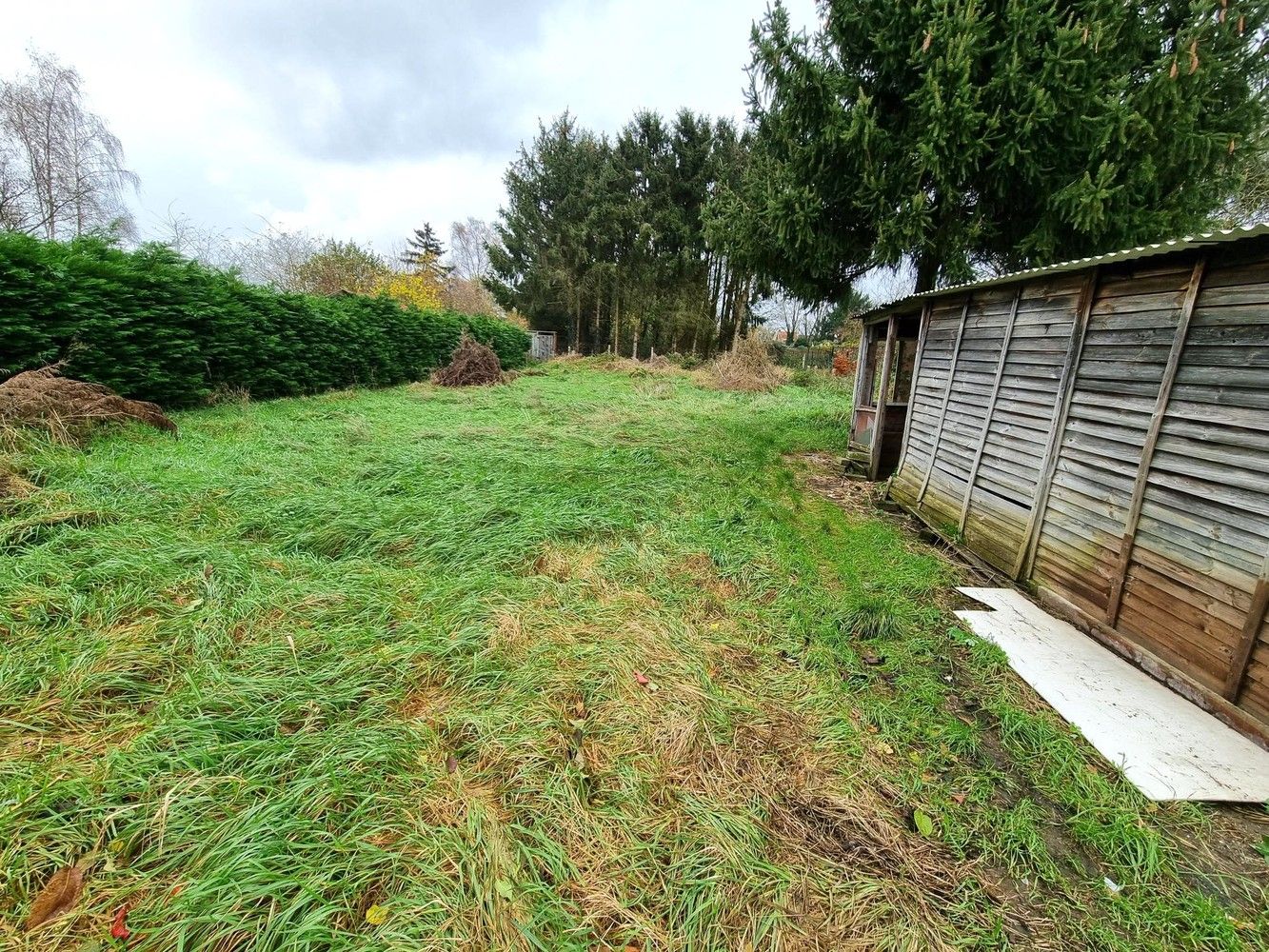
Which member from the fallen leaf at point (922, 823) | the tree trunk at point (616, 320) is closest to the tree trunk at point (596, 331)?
the tree trunk at point (616, 320)

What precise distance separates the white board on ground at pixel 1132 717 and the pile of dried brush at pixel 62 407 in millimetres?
8106

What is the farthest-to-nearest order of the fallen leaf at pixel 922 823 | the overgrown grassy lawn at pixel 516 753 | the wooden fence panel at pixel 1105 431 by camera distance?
the wooden fence panel at pixel 1105 431 < the fallen leaf at pixel 922 823 < the overgrown grassy lawn at pixel 516 753

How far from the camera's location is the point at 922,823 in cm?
183

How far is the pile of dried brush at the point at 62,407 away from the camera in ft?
14.2

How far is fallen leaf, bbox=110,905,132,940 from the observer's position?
3.92 ft

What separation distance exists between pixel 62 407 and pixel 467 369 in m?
8.40

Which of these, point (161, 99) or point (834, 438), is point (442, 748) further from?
point (161, 99)

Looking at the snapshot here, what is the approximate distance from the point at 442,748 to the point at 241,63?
14.4 m

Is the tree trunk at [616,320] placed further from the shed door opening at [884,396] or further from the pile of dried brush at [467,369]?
the shed door opening at [884,396]

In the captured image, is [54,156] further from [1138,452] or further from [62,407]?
[1138,452]

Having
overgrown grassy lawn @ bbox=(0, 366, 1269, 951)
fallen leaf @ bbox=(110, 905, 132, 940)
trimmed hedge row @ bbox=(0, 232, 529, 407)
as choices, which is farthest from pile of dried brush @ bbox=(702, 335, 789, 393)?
fallen leaf @ bbox=(110, 905, 132, 940)

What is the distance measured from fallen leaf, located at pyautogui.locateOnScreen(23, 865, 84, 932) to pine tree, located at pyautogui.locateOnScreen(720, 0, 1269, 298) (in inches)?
345

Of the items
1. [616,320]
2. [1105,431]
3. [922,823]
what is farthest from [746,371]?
[922,823]

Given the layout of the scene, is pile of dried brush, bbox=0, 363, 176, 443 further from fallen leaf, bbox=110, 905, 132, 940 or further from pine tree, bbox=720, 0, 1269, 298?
pine tree, bbox=720, 0, 1269, 298
